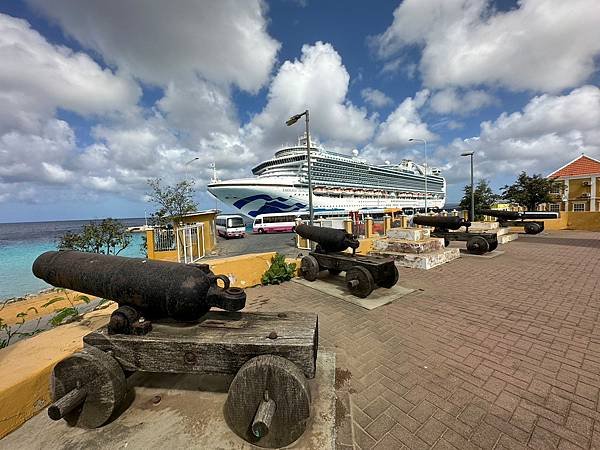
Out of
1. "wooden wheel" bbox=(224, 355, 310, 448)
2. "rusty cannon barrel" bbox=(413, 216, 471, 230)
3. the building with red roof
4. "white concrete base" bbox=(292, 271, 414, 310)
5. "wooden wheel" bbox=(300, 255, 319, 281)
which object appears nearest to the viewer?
"wooden wheel" bbox=(224, 355, 310, 448)

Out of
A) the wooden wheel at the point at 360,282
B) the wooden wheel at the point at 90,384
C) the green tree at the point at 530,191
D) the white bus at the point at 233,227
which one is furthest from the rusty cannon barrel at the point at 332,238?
the green tree at the point at 530,191

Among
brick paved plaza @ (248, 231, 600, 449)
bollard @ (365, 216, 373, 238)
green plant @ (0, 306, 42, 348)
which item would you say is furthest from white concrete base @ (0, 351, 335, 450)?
bollard @ (365, 216, 373, 238)

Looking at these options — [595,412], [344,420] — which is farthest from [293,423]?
[595,412]

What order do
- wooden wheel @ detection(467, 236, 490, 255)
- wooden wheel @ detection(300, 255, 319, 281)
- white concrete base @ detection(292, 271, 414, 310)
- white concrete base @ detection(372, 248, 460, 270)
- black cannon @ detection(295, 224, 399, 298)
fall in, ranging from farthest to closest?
wooden wheel @ detection(467, 236, 490, 255), white concrete base @ detection(372, 248, 460, 270), wooden wheel @ detection(300, 255, 319, 281), black cannon @ detection(295, 224, 399, 298), white concrete base @ detection(292, 271, 414, 310)

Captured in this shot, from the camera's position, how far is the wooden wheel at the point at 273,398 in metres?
1.74

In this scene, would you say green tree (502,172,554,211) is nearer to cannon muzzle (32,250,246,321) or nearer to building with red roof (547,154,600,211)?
building with red roof (547,154,600,211)

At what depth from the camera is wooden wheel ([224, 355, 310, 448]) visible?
5.72 feet

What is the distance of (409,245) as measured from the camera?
7918mm

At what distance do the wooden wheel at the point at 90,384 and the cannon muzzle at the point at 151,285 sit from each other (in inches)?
17.8

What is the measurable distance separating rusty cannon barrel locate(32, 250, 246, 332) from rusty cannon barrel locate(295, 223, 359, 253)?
3425 millimetres

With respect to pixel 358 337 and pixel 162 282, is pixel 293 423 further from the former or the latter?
pixel 358 337

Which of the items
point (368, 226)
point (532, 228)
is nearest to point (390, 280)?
point (368, 226)

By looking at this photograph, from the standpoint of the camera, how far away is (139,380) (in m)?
2.51

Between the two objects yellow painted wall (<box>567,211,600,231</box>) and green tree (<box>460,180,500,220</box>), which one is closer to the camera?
yellow painted wall (<box>567,211,600,231</box>)
